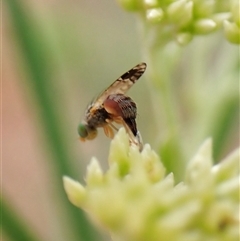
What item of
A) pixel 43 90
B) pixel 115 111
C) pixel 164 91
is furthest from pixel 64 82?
pixel 115 111

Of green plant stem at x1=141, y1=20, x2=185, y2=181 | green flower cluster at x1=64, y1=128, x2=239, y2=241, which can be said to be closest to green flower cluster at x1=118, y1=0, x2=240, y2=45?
green plant stem at x1=141, y1=20, x2=185, y2=181

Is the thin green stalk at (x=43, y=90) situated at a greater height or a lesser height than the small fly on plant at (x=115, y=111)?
greater

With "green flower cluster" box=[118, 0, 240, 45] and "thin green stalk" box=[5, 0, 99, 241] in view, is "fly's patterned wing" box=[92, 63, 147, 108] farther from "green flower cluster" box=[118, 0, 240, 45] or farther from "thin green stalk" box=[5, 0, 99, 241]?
"thin green stalk" box=[5, 0, 99, 241]

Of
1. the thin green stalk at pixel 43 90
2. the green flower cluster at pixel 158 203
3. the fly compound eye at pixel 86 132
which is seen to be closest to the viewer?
the green flower cluster at pixel 158 203

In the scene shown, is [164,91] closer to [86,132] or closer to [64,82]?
[86,132]

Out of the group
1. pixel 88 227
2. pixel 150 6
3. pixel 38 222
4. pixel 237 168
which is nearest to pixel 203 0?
pixel 150 6

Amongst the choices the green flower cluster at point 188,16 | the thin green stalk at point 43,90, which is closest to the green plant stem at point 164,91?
the green flower cluster at point 188,16

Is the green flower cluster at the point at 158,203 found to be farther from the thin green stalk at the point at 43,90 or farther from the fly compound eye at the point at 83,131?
the thin green stalk at the point at 43,90
